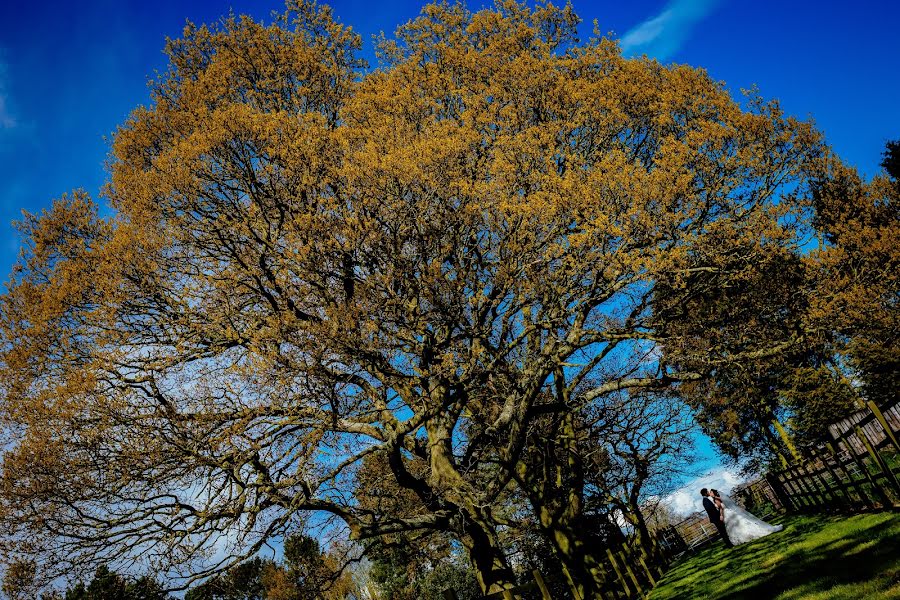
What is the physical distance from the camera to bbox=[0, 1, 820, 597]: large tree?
7902 millimetres

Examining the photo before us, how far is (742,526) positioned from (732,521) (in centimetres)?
29

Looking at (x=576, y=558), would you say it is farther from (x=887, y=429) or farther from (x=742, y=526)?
(x=887, y=429)

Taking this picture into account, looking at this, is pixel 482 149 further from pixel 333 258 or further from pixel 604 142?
pixel 333 258

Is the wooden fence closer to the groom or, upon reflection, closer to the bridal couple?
the bridal couple

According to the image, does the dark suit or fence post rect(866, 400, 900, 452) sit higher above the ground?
fence post rect(866, 400, 900, 452)

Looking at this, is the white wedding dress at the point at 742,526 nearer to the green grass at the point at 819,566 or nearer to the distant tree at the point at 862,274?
the green grass at the point at 819,566

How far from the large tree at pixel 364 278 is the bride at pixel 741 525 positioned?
5.11 m

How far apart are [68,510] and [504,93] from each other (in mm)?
12192

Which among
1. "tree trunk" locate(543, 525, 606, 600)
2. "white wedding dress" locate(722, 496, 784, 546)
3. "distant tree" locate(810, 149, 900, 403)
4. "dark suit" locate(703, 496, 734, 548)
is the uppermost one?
"distant tree" locate(810, 149, 900, 403)

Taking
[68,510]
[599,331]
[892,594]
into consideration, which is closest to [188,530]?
[68,510]

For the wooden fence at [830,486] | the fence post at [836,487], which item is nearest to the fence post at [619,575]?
the wooden fence at [830,486]

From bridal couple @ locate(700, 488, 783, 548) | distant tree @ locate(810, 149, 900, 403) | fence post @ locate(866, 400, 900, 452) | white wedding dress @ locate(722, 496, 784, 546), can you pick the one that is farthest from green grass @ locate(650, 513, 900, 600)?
distant tree @ locate(810, 149, 900, 403)

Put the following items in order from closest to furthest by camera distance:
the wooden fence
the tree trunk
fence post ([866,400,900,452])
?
fence post ([866,400,900,452]) → the wooden fence → the tree trunk

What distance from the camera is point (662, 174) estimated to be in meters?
8.93
